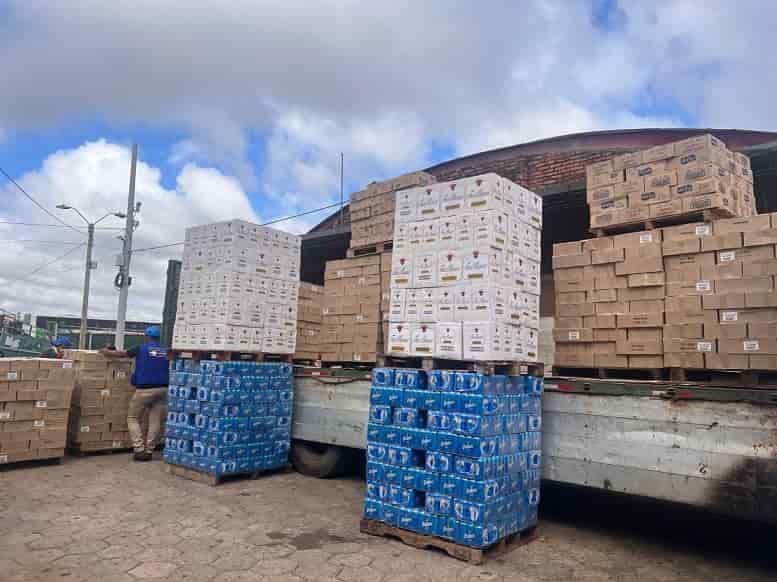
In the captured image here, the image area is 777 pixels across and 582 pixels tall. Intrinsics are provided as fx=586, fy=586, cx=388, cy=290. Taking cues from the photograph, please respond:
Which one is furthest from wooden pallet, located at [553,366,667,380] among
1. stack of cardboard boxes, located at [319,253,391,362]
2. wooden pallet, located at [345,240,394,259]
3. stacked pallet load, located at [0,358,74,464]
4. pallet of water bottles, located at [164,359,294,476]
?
stacked pallet load, located at [0,358,74,464]

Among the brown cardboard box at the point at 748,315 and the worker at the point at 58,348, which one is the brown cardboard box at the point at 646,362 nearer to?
the brown cardboard box at the point at 748,315

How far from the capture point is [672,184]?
19.5 feet

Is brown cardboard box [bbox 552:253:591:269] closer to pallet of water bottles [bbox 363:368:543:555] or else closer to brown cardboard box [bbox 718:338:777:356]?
pallet of water bottles [bbox 363:368:543:555]

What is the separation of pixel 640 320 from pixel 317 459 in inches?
195

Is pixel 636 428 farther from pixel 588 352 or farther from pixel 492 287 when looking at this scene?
pixel 492 287

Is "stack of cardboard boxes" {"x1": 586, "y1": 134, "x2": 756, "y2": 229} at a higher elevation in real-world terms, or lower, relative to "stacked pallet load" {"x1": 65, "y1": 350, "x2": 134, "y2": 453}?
higher

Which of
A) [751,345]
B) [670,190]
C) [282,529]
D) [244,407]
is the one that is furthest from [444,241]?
[244,407]

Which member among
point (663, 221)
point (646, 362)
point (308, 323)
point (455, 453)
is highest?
point (663, 221)

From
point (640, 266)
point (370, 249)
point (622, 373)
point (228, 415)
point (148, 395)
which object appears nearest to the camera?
point (640, 266)

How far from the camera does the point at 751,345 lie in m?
4.98

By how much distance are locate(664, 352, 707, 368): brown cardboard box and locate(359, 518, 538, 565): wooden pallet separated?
2096mm

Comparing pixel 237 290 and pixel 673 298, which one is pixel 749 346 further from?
pixel 237 290

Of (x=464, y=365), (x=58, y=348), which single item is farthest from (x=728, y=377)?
(x=58, y=348)

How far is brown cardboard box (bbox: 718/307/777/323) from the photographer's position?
4945 mm
